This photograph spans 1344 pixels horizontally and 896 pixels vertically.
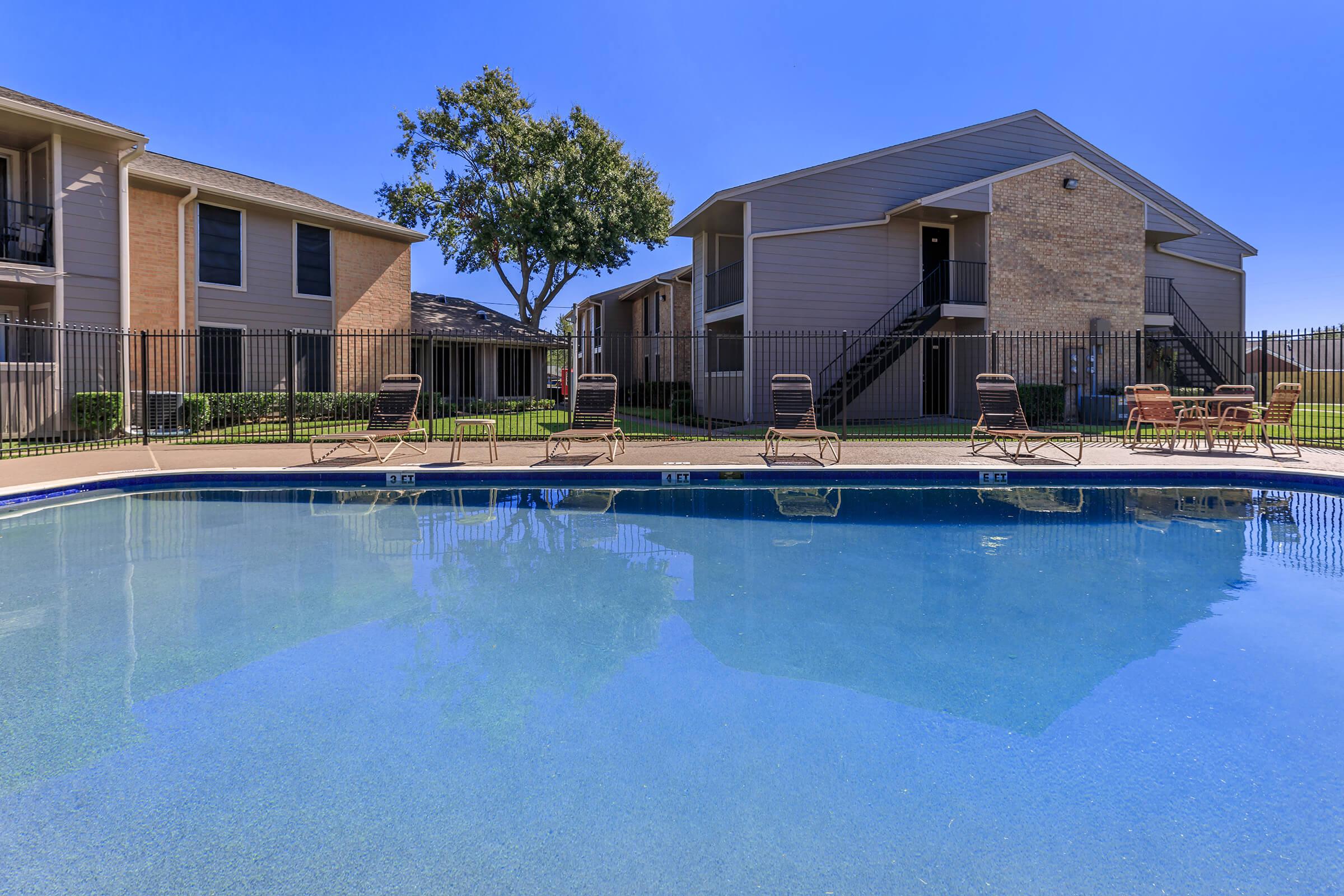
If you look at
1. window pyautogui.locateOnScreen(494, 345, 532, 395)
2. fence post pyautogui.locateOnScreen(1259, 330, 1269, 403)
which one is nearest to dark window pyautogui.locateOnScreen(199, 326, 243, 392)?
window pyautogui.locateOnScreen(494, 345, 532, 395)

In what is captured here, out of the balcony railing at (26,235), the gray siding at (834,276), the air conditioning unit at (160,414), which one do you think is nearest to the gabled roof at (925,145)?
the gray siding at (834,276)

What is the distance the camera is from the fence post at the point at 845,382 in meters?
14.7

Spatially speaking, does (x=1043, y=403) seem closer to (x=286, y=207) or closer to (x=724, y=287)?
(x=724, y=287)

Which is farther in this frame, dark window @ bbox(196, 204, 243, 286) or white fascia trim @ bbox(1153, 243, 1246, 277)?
white fascia trim @ bbox(1153, 243, 1246, 277)

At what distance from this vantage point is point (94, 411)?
12.5 metres

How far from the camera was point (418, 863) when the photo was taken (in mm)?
1991

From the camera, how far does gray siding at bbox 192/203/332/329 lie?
658 inches

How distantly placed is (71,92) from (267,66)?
14.2ft

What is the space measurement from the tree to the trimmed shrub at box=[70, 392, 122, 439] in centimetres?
1515

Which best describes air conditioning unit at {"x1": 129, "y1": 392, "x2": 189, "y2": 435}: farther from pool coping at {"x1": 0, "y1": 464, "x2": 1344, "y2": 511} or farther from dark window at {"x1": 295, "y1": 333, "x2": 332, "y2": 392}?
pool coping at {"x1": 0, "y1": 464, "x2": 1344, "y2": 511}

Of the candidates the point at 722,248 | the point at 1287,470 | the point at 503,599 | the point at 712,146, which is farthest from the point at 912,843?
the point at 712,146

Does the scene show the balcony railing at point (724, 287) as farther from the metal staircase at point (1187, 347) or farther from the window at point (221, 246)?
the window at point (221, 246)

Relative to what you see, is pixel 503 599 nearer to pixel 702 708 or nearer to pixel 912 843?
pixel 702 708

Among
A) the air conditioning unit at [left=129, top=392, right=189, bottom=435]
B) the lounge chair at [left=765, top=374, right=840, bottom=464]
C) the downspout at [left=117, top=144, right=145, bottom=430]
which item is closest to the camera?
the lounge chair at [left=765, top=374, right=840, bottom=464]
